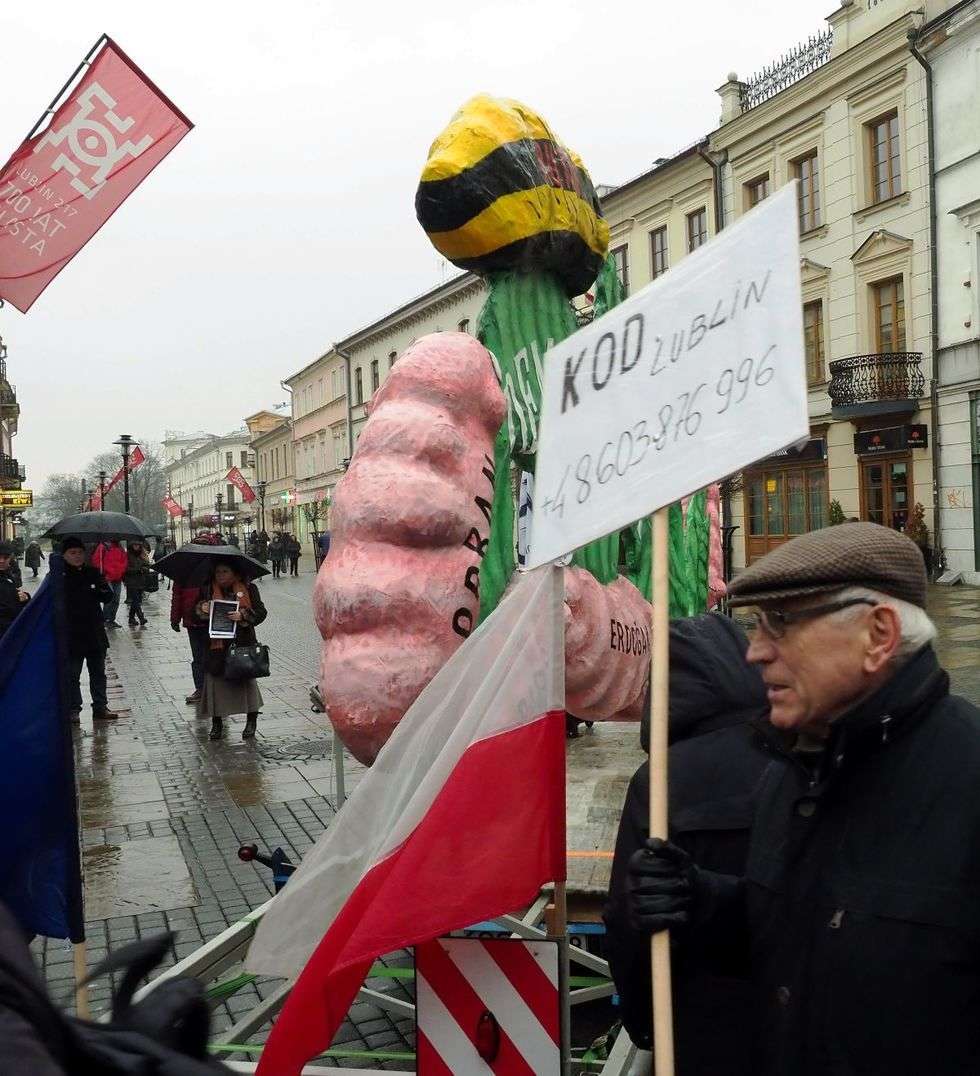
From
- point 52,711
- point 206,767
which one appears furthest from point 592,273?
point 206,767

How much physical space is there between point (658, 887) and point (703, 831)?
28 cm

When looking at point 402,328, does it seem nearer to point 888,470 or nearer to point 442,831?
point 888,470

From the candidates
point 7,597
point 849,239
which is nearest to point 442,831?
point 7,597

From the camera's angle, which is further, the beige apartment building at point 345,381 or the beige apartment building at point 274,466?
the beige apartment building at point 274,466

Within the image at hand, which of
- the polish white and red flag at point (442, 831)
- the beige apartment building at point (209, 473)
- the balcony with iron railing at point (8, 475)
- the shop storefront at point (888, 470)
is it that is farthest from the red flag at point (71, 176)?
the beige apartment building at point (209, 473)

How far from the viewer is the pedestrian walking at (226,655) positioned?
8.69 m

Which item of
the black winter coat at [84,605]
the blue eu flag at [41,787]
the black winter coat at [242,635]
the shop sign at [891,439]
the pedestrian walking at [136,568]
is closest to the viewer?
the blue eu flag at [41,787]

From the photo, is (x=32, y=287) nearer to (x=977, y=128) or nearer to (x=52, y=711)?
(x=52, y=711)

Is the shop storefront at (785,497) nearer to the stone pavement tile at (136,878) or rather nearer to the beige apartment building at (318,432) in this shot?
the stone pavement tile at (136,878)

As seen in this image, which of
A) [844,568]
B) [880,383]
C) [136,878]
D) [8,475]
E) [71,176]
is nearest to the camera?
[844,568]

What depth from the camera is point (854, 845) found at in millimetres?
1563

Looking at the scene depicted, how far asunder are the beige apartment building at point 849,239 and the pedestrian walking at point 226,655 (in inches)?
486

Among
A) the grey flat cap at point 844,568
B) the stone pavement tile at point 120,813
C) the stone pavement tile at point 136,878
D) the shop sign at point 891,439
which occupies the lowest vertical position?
the stone pavement tile at point 136,878

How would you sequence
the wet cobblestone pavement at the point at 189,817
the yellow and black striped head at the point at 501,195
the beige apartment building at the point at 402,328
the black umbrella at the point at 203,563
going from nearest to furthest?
the yellow and black striped head at the point at 501,195, the wet cobblestone pavement at the point at 189,817, the black umbrella at the point at 203,563, the beige apartment building at the point at 402,328
